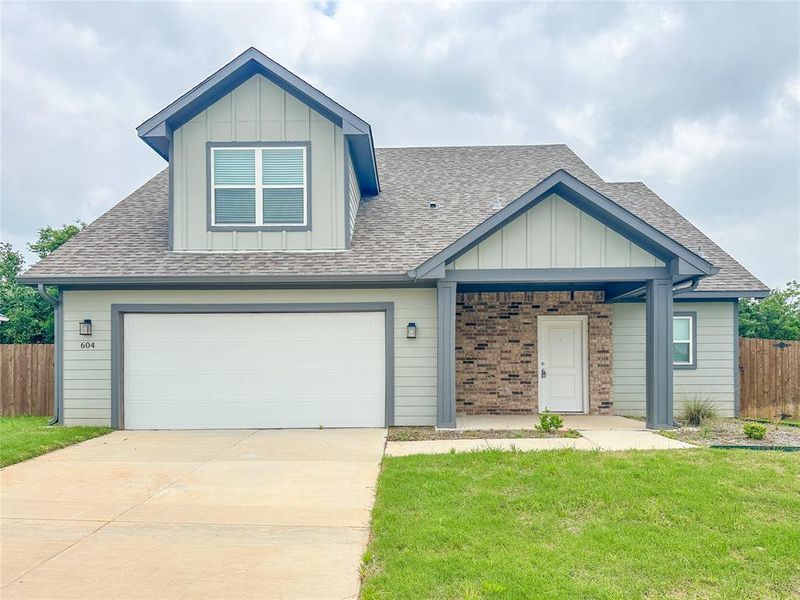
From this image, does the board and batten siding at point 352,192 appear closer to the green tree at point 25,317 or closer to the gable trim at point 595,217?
the gable trim at point 595,217

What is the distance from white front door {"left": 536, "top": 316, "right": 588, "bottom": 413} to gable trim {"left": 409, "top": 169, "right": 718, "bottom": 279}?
2798mm

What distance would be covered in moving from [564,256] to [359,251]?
3607 mm

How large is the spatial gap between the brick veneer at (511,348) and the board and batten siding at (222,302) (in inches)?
61.2

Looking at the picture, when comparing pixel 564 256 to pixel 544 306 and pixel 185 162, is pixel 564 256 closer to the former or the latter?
pixel 544 306

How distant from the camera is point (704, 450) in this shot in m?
6.72

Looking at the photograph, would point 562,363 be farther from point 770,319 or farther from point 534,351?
point 770,319

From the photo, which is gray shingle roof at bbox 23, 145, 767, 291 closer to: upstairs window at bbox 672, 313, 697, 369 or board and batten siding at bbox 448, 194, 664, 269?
upstairs window at bbox 672, 313, 697, 369

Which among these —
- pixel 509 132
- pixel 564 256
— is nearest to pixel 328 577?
pixel 564 256

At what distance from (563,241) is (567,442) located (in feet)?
10.2

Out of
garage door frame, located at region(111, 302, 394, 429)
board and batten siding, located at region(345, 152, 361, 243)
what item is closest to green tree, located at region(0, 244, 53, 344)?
garage door frame, located at region(111, 302, 394, 429)

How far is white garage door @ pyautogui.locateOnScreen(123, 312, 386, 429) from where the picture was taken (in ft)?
30.3

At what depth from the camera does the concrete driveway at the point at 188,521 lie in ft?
12.0

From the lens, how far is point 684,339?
10828mm

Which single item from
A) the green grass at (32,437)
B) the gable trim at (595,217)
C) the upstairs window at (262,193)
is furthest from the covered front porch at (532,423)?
the green grass at (32,437)
